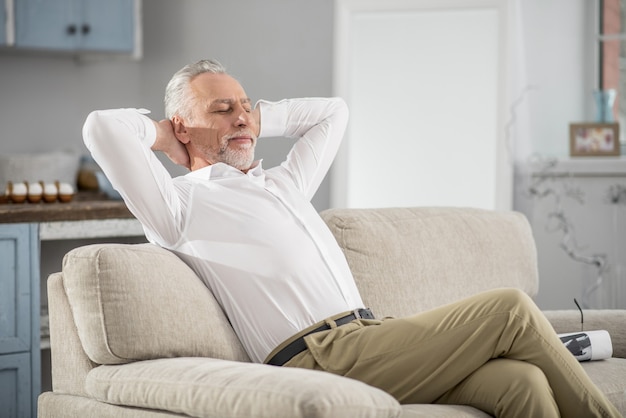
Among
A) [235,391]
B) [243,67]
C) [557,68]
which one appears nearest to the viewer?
[235,391]

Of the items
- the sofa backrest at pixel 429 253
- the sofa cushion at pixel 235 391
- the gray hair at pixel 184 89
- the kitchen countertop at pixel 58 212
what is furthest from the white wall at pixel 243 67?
the sofa cushion at pixel 235 391

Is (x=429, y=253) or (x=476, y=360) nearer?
(x=476, y=360)

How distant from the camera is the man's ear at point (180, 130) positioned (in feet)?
8.56

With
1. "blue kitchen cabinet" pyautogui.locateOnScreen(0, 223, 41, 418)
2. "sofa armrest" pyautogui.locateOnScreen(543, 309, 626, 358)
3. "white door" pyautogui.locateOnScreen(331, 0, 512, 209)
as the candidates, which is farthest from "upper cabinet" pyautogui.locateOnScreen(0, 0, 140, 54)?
"sofa armrest" pyautogui.locateOnScreen(543, 309, 626, 358)

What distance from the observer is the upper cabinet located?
454cm

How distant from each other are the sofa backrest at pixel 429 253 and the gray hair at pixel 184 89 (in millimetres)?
526

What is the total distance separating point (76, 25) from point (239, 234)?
2679 millimetres

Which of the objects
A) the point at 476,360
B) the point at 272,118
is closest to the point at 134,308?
the point at 476,360

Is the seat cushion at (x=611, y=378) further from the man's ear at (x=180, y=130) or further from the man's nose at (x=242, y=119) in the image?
the man's ear at (x=180, y=130)

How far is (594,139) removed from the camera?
472 centimetres

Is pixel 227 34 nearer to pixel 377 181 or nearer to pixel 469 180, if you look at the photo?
pixel 377 181

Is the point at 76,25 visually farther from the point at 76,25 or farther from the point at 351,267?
the point at 351,267

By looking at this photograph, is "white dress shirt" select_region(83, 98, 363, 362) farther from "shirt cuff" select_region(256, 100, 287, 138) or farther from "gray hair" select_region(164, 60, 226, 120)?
"shirt cuff" select_region(256, 100, 287, 138)

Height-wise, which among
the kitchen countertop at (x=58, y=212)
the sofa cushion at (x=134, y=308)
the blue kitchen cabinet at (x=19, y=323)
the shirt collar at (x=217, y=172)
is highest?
the shirt collar at (x=217, y=172)
